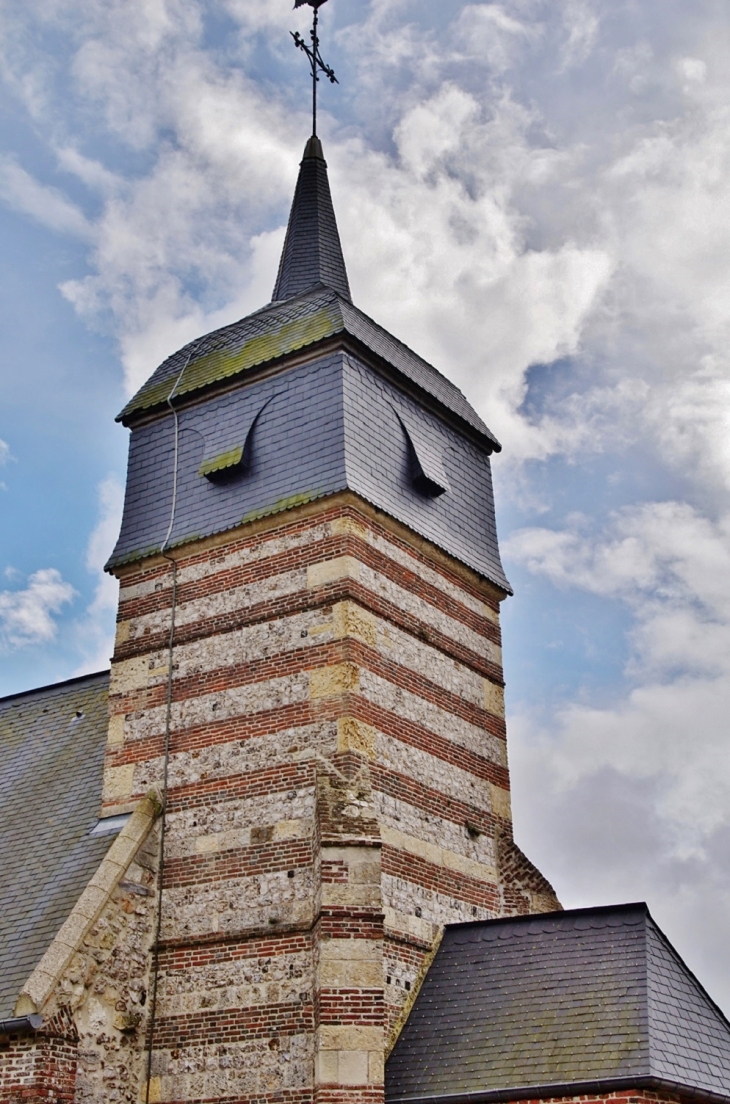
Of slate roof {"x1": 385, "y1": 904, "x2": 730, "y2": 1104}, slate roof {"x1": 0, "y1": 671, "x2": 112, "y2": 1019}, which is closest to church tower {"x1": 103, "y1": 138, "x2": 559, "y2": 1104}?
slate roof {"x1": 385, "y1": 904, "x2": 730, "y2": 1104}

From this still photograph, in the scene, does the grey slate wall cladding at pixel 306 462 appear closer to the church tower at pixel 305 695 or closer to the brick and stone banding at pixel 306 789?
the church tower at pixel 305 695

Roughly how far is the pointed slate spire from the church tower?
76 centimetres

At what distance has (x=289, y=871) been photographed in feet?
40.7

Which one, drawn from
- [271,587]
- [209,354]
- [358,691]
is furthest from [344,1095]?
A: [209,354]

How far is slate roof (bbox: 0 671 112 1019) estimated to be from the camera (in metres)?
12.6

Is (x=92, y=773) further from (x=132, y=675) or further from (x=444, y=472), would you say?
(x=444, y=472)

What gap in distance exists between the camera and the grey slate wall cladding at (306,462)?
14.6 metres

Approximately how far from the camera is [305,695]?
13.2 m

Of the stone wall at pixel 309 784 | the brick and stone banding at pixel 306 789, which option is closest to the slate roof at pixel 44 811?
the brick and stone banding at pixel 306 789

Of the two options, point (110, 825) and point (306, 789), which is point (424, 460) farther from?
point (110, 825)

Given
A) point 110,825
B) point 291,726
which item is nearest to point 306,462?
point 291,726

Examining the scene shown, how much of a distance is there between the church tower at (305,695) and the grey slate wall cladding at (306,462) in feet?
0.11

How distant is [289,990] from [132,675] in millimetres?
4558

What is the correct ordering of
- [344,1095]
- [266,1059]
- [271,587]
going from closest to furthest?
[344,1095]
[266,1059]
[271,587]
